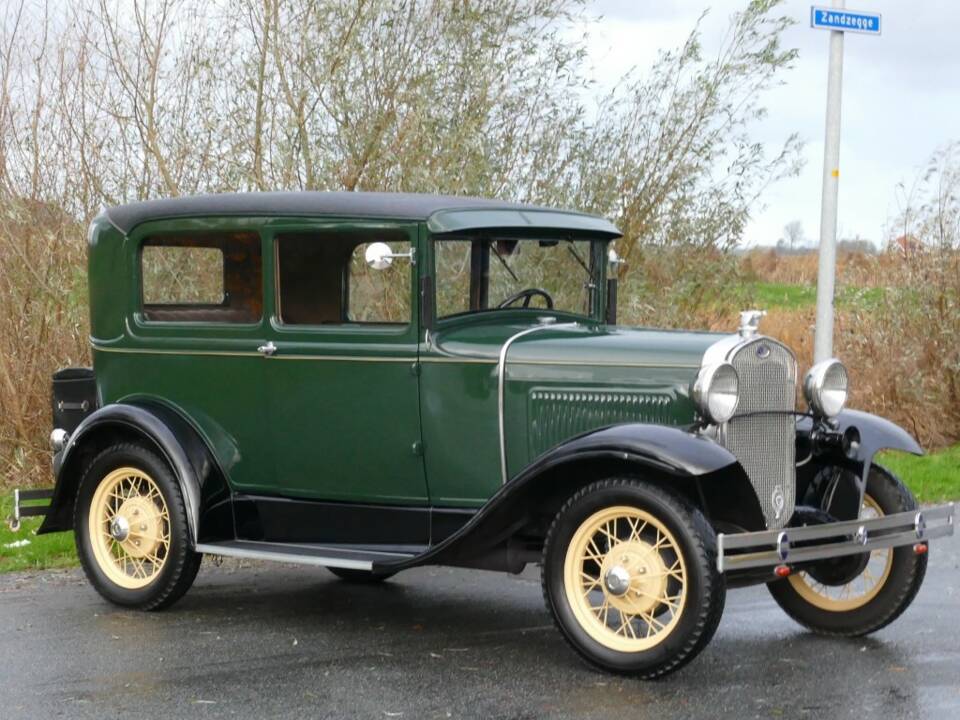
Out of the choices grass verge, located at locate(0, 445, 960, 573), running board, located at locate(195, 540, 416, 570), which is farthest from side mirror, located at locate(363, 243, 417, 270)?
grass verge, located at locate(0, 445, 960, 573)

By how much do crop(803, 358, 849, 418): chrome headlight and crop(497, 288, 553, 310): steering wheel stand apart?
1.29 meters

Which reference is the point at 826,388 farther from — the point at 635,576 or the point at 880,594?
the point at 635,576

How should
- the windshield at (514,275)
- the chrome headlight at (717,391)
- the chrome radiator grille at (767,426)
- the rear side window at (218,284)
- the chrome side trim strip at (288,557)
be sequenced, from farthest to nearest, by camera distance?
the rear side window at (218,284), the windshield at (514,275), the chrome side trim strip at (288,557), the chrome radiator grille at (767,426), the chrome headlight at (717,391)

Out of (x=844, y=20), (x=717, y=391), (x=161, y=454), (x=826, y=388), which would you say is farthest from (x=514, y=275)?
(x=844, y=20)

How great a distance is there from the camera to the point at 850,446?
246 inches

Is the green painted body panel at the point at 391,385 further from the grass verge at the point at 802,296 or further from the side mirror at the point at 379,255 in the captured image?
the grass verge at the point at 802,296

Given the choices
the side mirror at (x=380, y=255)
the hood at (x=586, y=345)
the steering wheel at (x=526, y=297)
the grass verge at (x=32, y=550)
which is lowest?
the grass verge at (x=32, y=550)

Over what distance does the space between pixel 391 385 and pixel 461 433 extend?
1.28 ft

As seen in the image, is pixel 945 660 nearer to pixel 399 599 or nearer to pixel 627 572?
pixel 627 572

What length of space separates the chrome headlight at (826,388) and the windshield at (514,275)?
128cm

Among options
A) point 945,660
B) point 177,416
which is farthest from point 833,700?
point 177,416

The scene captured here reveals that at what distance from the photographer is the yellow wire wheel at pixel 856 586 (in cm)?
625

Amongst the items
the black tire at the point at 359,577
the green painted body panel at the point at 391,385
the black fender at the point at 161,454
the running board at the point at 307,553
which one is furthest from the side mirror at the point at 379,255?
the black tire at the point at 359,577

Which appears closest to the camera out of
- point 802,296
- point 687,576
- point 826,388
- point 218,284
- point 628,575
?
point 687,576
